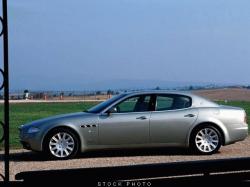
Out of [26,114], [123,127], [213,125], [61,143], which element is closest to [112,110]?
[123,127]

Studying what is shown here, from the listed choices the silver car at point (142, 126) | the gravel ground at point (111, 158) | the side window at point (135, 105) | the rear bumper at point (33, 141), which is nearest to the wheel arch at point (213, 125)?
the silver car at point (142, 126)

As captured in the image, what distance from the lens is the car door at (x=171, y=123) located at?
13438 millimetres

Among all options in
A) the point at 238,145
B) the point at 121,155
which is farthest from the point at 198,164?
the point at 238,145

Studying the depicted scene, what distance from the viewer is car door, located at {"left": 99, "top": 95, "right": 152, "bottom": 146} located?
43.5ft

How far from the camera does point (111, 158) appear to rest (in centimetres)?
1316

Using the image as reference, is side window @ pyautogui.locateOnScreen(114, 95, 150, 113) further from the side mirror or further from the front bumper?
the front bumper

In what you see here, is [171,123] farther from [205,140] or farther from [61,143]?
[61,143]

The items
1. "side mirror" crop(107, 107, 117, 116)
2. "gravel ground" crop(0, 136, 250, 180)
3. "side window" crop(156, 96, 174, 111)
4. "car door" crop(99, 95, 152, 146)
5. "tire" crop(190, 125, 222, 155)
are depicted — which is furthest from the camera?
"side window" crop(156, 96, 174, 111)

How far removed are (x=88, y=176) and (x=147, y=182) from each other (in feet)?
1.80

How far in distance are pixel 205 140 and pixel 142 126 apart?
135 centimetres

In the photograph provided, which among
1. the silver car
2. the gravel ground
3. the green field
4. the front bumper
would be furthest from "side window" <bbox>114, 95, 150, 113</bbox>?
the green field

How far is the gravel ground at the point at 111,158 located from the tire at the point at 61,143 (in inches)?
7.7

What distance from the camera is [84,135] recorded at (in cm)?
1315

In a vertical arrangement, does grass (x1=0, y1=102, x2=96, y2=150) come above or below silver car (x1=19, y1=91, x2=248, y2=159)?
below
